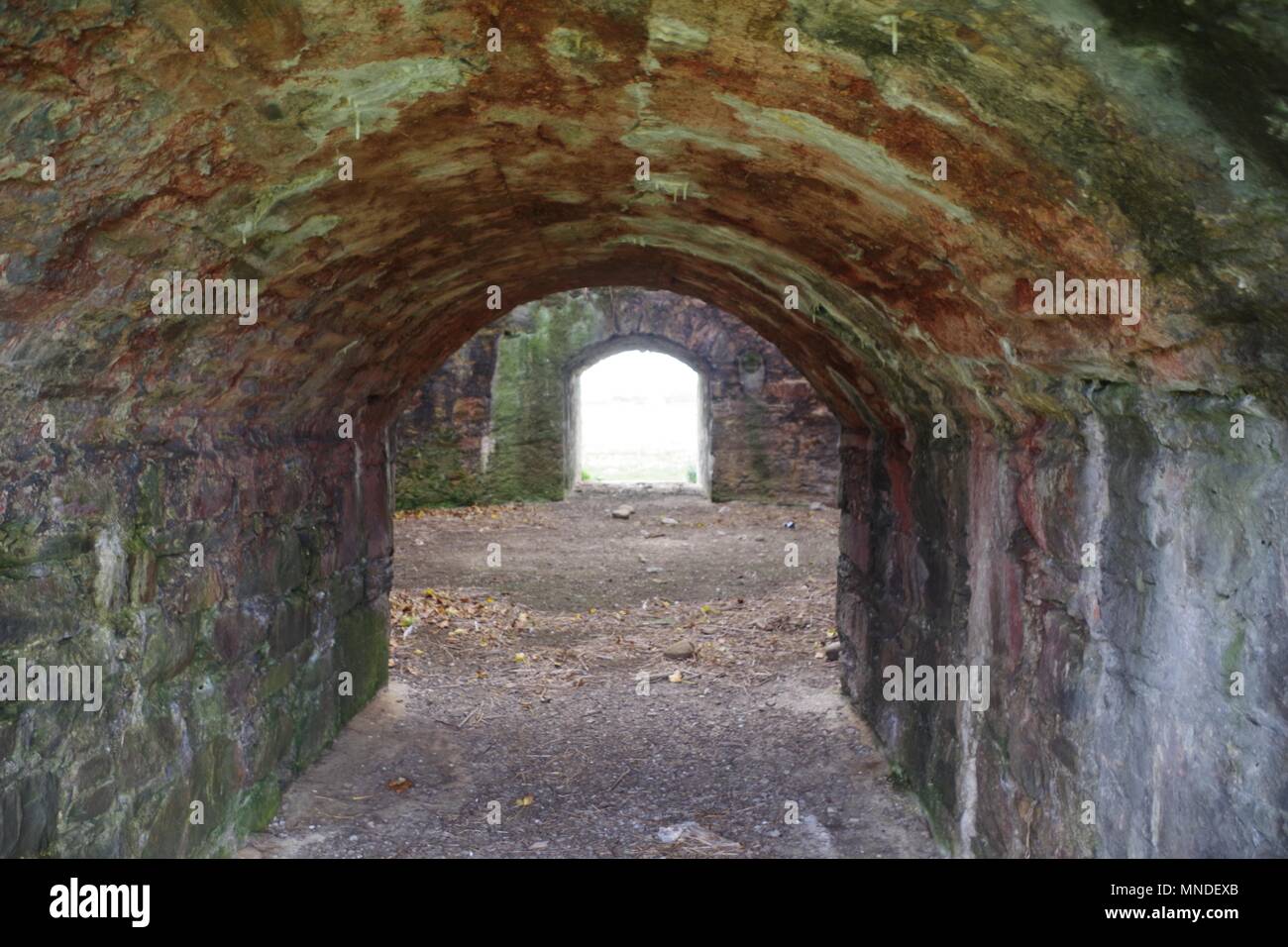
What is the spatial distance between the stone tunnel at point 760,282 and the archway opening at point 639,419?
14512 millimetres

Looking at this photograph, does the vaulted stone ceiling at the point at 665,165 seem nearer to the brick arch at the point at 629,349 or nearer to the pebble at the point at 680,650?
the pebble at the point at 680,650

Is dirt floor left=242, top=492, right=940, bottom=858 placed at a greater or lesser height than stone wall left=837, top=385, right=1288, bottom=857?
lesser

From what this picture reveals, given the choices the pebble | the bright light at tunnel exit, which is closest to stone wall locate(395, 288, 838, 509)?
the bright light at tunnel exit

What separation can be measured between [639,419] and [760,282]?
24.7 metres

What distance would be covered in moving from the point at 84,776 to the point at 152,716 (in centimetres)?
41

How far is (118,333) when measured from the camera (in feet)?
8.45

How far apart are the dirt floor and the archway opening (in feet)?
31.7

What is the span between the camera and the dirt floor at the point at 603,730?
159 inches

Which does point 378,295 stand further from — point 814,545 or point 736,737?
point 814,545

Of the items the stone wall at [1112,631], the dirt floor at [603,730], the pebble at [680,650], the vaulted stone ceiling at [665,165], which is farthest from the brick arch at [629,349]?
the vaulted stone ceiling at [665,165]

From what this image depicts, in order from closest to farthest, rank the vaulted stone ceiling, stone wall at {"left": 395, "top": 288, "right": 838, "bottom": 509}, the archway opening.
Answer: the vaulted stone ceiling → stone wall at {"left": 395, "top": 288, "right": 838, "bottom": 509} → the archway opening

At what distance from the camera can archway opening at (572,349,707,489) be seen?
822 inches

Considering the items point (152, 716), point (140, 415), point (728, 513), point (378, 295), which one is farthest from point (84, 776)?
point (728, 513)

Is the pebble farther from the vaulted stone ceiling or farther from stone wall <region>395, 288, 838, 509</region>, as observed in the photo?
stone wall <region>395, 288, 838, 509</region>
